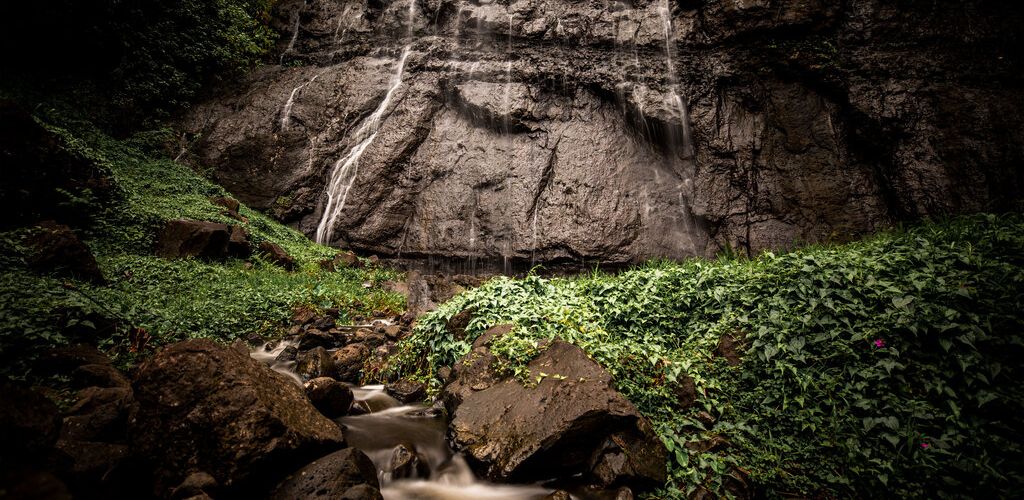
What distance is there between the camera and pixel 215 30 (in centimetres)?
1498

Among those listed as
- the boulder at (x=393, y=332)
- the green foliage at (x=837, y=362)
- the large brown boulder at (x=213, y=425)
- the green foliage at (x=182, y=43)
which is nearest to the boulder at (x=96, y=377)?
the large brown boulder at (x=213, y=425)

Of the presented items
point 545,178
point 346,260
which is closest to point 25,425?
point 346,260

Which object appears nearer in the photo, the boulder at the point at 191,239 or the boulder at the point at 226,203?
the boulder at the point at 191,239

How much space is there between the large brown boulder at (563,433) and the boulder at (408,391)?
1.12 meters

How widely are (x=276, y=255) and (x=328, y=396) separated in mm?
6985

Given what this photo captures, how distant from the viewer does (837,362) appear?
4.17 m

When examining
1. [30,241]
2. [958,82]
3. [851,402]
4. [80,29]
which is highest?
[80,29]

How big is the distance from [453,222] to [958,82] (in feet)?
49.4

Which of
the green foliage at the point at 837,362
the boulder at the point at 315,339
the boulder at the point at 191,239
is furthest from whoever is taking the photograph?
the boulder at the point at 191,239

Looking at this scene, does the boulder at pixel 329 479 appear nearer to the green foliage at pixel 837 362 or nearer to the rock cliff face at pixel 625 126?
the green foliage at pixel 837 362

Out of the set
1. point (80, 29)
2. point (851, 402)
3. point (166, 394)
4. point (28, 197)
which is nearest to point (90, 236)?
point (28, 197)

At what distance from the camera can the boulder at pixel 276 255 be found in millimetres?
9984

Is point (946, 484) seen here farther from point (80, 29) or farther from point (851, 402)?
point (80, 29)

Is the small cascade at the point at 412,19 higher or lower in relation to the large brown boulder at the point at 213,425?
higher
